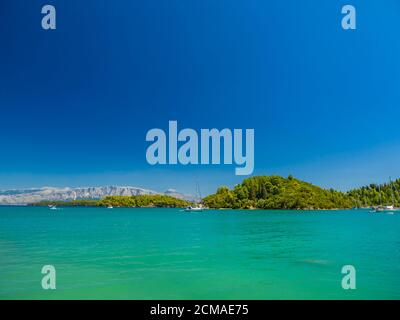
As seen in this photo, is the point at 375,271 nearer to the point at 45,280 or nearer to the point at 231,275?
the point at 231,275

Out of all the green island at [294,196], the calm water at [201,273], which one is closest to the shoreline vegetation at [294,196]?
the green island at [294,196]

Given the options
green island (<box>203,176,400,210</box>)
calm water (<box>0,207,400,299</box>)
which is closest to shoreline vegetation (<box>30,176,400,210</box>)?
green island (<box>203,176,400,210</box>)

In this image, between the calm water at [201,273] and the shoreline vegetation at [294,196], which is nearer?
the calm water at [201,273]

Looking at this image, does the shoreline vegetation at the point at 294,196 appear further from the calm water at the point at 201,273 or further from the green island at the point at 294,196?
the calm water at the point at 201,273

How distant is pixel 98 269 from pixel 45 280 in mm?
3472

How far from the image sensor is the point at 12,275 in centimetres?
1452

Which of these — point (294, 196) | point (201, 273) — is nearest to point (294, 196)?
point (294, 196)

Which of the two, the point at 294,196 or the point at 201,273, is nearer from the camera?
the point at 201,273

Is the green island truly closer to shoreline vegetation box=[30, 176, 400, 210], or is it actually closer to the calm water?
shoreline vegetation box=[30, 176, 400, 210]

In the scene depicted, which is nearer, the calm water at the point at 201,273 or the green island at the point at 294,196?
the calm water at the point at 201,273

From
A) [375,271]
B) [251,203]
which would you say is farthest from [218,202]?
[375,271]

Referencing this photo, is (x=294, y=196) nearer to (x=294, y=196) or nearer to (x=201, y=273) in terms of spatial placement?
(x=294, y=196)

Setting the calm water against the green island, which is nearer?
the calm water

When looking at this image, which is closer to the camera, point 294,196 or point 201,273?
point 201,273
